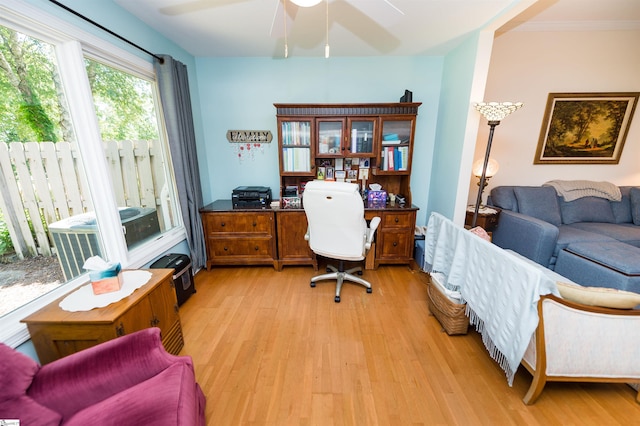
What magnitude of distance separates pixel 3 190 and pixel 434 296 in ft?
8.90

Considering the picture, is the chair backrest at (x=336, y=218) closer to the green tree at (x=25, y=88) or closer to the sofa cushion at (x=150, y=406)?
the sofa cushion at (x=150, y=406)

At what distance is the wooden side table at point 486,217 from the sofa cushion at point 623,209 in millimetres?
1293

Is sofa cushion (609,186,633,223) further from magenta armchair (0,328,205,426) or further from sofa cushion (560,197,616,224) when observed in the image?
magenta armchair (0,328,205,426)

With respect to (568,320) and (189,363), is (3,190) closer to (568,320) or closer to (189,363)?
(189,363)

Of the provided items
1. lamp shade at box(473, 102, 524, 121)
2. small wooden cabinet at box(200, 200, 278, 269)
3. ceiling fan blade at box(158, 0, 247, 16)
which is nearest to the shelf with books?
small wooden cabinet at box(200, 200, 278, 269)

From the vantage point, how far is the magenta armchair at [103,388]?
2.63ft

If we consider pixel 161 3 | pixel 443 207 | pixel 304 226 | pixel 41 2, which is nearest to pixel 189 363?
pixel 304 226

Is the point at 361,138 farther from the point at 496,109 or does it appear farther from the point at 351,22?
the point at 496,109

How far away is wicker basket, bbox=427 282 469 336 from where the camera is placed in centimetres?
169

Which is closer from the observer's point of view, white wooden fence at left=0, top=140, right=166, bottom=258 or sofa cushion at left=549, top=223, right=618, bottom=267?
white wooden fence at left=0, top=140, right=166, bottom=258

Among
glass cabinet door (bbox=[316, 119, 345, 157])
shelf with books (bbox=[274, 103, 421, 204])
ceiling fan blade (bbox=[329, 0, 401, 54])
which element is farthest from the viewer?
glass cabinet door (bbox=[316, 119, 345, 157])

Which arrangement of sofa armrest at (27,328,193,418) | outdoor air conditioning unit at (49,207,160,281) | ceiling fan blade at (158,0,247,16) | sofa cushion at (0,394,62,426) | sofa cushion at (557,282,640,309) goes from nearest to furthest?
sofa cushion at (0,394,62,426)
sofa armrest at (27,328,193,418)
sofa cushion at (557,282,640,309)
outdoor air conditioning unit at (49,207,160,281)
ceiling fan blade at (158,0,247,16)

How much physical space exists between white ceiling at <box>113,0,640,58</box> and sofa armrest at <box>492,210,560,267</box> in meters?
1.86

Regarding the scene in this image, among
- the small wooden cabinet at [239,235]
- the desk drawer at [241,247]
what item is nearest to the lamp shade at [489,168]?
the small wooden cabinet at [239,235]
